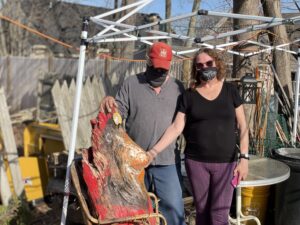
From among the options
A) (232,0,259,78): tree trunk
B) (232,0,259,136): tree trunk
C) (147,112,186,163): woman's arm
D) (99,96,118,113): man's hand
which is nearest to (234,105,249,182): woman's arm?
(147,112,186,163): woman's arm

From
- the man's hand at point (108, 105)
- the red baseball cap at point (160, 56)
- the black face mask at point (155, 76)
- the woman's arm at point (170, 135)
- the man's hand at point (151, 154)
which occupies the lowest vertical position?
the man's hand at point (151, 154)

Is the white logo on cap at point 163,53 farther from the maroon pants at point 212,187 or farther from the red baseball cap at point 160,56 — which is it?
the maroon pants at point 212,187

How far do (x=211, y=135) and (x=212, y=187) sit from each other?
0.44 meters

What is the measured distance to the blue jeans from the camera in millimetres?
3215

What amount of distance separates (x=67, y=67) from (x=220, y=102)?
1458cm

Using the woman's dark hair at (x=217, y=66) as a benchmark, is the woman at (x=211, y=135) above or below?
below

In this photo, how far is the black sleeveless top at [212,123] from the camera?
10.0ft

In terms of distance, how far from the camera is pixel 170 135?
10.1 ft

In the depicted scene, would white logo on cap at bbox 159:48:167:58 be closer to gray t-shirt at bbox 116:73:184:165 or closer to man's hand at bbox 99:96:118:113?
gray t-shirt at bbox 116:73:184:165

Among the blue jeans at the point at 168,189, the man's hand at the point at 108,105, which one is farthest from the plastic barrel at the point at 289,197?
the man's hand at the point at 108,105

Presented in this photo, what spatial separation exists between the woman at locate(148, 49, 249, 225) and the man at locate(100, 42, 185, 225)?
0.11 m

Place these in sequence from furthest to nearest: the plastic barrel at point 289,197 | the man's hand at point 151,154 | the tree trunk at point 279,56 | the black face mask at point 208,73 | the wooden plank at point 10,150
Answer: the tree trunk at point 279,56
the wooden plank at point 10,150
the plastic barrel at point 289,197
the black face mask at point 208,73
the man's hand at point 151,154

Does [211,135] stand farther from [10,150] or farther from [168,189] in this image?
[10,150]

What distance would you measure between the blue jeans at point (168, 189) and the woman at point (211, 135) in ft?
0.48
